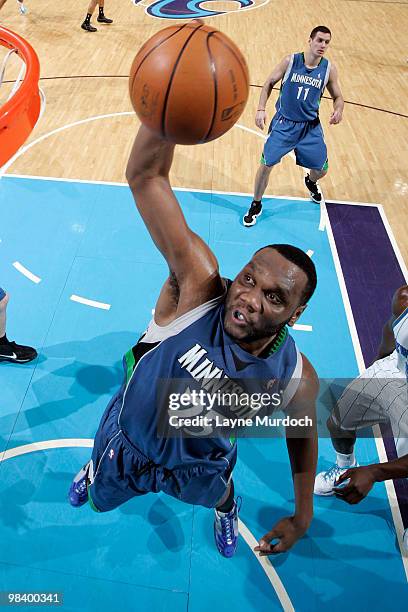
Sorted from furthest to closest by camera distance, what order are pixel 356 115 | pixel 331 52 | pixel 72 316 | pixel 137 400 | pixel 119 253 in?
1. pixel 331 52
2. pixel 356 115
3. pixel 119 253
4. pixel 72 316
5. pixel 137 400

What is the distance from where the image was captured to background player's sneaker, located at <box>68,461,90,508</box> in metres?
3.22

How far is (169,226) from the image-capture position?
215 cm

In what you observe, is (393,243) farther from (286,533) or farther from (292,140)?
(286,533)

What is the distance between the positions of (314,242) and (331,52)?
7.17 m

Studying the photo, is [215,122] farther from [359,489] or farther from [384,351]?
[384,351]

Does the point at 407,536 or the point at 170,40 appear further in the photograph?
the point at 407,536

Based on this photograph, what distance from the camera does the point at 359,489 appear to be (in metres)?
2.61

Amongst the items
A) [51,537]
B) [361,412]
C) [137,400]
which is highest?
[137,400]

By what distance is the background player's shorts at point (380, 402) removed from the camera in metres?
3.19

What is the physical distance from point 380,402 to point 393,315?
1.99 ft

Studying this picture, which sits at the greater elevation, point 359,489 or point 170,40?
point 170,40

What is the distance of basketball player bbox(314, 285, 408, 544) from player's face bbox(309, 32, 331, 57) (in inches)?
125

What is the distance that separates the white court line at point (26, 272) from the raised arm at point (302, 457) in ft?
11.2

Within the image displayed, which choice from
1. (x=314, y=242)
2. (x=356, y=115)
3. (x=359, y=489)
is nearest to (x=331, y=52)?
(x=356, y=115)
